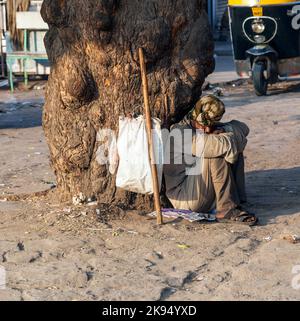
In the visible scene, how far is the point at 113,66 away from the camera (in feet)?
23.7

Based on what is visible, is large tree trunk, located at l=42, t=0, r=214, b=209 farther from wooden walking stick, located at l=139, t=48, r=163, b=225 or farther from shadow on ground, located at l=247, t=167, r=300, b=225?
shadow on ground, located at l=247, t=167, r=300, b=225

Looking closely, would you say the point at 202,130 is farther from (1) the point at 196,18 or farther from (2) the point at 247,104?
(2) the point at 247,104

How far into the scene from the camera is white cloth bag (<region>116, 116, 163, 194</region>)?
6996 mm

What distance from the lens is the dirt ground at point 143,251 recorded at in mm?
5648

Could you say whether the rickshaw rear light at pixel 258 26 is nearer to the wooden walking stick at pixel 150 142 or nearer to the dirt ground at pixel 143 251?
the dirt ground at pixel 143 251

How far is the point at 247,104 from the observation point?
13.8 m

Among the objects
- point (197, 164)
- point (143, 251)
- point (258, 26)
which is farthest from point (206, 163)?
point (258, 26)

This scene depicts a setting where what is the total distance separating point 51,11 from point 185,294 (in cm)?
288

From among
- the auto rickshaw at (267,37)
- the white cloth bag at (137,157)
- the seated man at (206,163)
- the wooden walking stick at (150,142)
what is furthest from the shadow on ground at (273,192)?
the auto rickshaw at (267,37)

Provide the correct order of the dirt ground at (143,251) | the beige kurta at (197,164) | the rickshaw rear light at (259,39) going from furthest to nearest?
1. the rickshaw rear light at (259,39)
2. the beige kurta at (197,164)
3. the dirt ground at (143,251)

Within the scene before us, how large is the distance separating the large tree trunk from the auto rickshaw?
277 inches

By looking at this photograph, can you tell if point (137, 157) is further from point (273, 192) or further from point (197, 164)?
point (273, 192)

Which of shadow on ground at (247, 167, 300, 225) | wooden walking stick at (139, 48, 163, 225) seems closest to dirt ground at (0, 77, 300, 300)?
shadow on ground at (247, 167, 300, 225)

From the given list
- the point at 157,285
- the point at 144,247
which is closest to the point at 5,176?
the point at 144,247
